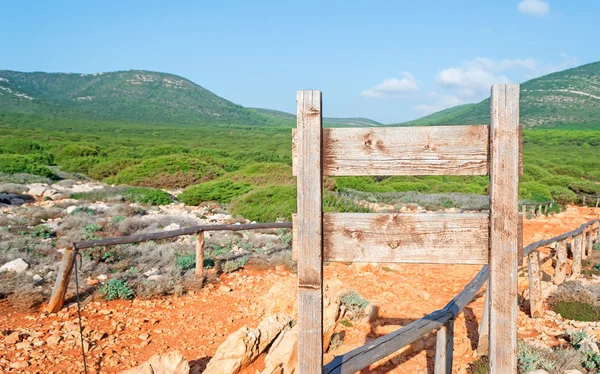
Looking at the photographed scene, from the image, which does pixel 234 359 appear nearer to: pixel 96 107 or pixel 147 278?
pixel 147 278

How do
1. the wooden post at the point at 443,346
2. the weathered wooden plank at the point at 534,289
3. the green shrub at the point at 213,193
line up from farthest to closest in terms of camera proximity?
the green shrub at the point at 213,193 < the weathered wooden plank at the point at 534,289 < the wooden post at the point at 443,346

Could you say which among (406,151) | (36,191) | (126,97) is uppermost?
(126,97)

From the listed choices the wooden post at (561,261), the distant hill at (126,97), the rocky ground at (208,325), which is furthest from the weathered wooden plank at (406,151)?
the distant hill at (126,97)

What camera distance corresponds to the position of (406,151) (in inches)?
84.3

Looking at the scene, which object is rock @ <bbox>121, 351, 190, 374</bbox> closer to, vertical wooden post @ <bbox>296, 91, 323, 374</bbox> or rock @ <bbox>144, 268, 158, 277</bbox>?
vertical wooden post @ <bbox>296, 91, 323, 374</bbox>

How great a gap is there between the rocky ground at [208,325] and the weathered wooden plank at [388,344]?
3.89 feet

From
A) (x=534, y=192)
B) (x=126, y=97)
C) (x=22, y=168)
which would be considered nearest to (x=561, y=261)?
(x=534, y=192)

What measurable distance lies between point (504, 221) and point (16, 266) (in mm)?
6565

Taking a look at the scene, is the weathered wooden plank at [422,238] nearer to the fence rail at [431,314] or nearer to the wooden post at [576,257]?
the fence rail at [431,314]

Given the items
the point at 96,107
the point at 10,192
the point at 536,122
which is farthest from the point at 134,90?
the point at 10,192

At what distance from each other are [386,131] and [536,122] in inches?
3818

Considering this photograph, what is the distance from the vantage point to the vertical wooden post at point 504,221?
2.06 m

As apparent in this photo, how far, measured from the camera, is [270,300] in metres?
6.15

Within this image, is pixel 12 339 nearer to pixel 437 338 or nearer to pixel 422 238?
pixel 437 338
